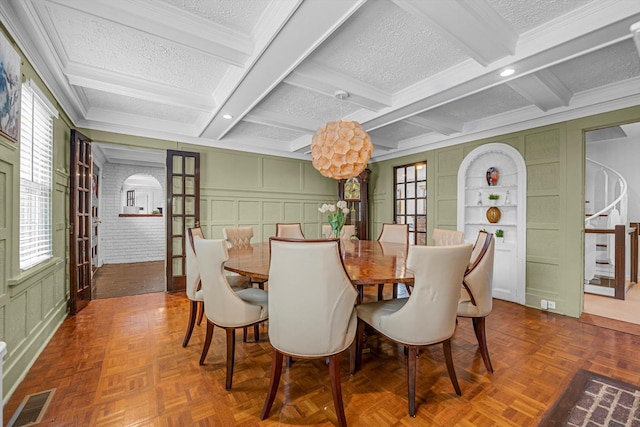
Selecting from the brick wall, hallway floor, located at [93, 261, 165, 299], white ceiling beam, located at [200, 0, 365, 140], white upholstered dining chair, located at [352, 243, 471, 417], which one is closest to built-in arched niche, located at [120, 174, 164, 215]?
the brick wall

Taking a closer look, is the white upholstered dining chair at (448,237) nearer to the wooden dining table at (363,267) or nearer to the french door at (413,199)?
the wooden dining table at (363,267)

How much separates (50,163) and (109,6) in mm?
1844

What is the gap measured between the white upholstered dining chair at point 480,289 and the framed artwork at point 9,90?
120 inches

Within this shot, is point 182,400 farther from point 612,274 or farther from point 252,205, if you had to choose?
point 612,274

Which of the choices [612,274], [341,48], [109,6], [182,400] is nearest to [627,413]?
[182,400]

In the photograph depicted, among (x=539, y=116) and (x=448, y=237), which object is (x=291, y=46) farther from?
(x=539, y=116)

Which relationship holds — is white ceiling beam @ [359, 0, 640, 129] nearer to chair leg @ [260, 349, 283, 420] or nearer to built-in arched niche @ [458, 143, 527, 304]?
built-in arched niche @ [458, 143, 527, 304]

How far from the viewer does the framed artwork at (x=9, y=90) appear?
1614mm

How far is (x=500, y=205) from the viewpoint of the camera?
3.86 metres

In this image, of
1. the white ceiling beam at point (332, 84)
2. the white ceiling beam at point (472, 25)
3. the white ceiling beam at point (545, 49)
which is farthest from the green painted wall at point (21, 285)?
the white ceiling beam at point (545, 49)

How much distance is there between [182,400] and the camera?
169 cm

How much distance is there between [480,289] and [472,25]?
1.75 metres

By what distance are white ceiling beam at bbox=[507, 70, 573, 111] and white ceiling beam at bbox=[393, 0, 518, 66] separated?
62 centimetres

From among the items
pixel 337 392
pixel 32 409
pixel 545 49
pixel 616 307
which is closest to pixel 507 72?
pixel 545 49
